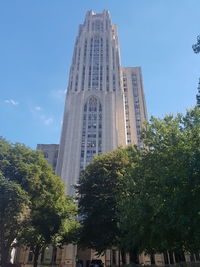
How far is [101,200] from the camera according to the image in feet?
78.1

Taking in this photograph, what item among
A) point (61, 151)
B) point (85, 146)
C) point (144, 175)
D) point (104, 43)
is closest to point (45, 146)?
point (61, 151)

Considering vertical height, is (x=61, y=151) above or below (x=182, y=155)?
above

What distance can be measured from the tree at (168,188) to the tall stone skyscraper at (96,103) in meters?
32.9

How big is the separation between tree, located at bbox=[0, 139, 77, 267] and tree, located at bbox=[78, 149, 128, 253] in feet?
8.77

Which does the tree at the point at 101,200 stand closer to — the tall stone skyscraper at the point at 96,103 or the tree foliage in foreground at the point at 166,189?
the tree foliage in foreground at the point at 166,189

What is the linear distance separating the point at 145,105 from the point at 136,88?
9187 mm

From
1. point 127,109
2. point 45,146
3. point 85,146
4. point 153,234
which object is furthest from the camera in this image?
point 127,109

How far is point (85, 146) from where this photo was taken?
5897cm

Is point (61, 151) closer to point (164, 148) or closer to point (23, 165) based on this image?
point (23, 165)

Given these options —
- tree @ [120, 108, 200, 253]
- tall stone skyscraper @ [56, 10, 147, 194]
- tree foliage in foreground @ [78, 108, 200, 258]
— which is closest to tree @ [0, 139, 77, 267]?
tree foliage in foreground @ [78, 108, 200, 258]

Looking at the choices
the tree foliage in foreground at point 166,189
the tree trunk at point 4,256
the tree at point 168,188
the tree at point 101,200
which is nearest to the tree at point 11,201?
the tree trunk at point 4,256

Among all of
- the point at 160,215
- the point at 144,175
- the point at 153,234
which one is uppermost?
the point at 144,175

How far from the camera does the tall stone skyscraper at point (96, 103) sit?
57.4 meters

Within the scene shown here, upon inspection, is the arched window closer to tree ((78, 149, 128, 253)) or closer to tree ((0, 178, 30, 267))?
tree ((78, 149, 128, 253))
